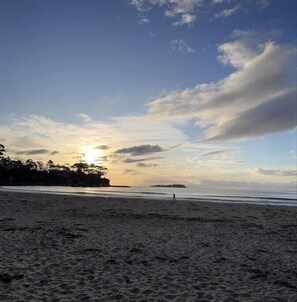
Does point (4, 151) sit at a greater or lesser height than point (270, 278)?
greater

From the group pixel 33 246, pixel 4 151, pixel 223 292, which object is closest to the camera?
pixel 223 292

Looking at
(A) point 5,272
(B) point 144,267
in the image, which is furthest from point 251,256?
(A) point 5,272

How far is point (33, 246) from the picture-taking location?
13.2 metres

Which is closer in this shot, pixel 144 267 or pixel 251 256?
pixel 144 267

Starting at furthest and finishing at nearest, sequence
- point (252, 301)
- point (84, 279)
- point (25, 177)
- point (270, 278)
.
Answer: point (25, 177) < point (270, 278) < point (84, 279) < point (252, 301)

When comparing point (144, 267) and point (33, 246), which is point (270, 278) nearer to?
point (144, 267)

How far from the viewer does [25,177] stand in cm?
19700

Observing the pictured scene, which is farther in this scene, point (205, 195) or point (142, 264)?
point (205, 195)

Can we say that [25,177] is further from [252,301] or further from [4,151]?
[252,301]

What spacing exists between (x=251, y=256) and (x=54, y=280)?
7.50 metres

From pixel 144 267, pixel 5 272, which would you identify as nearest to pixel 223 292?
pixel 144 267

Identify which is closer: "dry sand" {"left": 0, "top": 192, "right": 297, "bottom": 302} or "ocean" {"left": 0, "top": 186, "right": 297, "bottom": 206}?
"dry sand" {"left": 0, "top": 192, "right": 297, "bottom": 302}

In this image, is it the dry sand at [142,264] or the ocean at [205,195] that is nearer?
the dry sand at [142,264]

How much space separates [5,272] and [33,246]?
3.55m
